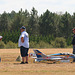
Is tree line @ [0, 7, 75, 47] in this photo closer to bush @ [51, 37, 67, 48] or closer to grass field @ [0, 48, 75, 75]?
bush @ [51, 37, 67, 48]

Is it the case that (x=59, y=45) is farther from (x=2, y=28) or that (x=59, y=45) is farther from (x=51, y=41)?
(x=2, y=28)

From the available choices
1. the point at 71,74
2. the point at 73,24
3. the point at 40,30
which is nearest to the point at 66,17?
the point at 73,24

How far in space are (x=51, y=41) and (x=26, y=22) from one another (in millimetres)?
24936

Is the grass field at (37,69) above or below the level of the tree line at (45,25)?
below

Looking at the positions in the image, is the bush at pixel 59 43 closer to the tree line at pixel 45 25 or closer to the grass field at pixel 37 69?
the tree line at pixel 45 25

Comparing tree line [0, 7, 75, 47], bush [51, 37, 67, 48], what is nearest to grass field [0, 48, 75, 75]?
bush [51, 37, 67, 48]

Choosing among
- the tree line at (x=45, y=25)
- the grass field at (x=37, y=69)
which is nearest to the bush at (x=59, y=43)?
the tree line at (x=45, y=25)

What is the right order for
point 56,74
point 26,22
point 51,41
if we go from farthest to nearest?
point 26,22
point 51,41
point 56,74

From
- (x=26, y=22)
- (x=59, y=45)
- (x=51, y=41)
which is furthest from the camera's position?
(x=26, y=22)

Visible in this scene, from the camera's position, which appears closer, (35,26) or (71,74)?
(71,74)

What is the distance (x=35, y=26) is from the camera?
89.1 meters

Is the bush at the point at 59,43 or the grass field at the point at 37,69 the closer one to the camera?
the grass field at the point at 37,69

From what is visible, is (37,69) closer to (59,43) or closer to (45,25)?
(59,43)

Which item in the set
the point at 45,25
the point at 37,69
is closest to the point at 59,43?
the point at 45,25
